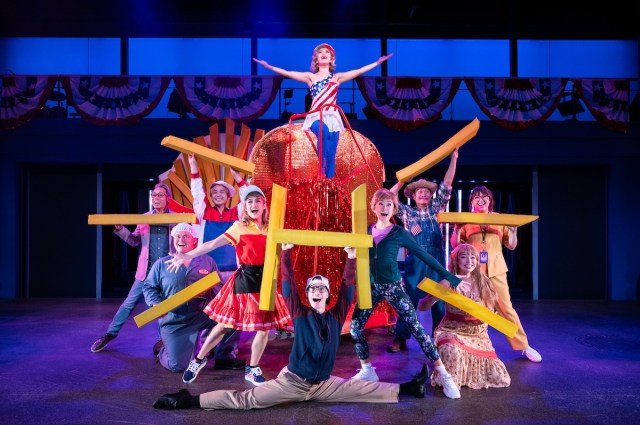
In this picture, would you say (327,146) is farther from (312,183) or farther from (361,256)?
(361,256)

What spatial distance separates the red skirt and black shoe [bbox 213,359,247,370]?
0.64 m

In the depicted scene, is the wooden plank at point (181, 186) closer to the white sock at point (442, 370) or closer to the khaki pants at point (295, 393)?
the khaki pants at point (295, 393)

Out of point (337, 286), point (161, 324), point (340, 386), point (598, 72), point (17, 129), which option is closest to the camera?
point (340, 386)

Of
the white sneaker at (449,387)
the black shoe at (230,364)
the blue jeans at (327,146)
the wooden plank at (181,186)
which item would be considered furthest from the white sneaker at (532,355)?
the wooden plank at (181,186)

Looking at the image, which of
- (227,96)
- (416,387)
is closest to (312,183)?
(416,387)

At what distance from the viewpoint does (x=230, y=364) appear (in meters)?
4.08

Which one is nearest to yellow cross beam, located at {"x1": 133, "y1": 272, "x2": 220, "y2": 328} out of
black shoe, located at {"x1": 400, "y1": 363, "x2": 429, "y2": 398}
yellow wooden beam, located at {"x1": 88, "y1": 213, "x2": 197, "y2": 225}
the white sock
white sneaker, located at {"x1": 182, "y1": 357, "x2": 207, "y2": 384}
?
white sneaker, located at {"x1": 182, "y1": 357, "x2": 207, "y2": 384}

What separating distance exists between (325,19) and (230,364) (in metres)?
8.22

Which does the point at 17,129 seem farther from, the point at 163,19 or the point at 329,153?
the point at 329,153

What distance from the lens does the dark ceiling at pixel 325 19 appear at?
1020 centimetres

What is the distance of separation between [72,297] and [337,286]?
619 centimetres

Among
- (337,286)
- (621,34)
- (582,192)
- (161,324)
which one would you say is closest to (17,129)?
(161,324)

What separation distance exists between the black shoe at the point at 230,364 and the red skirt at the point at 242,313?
0.64 m

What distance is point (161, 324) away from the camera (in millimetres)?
4051
